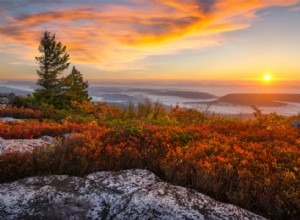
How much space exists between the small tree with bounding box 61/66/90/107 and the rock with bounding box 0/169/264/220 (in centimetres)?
2089

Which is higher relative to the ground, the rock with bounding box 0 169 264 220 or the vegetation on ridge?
the vegetation on ridge

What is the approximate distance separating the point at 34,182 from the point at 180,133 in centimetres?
420

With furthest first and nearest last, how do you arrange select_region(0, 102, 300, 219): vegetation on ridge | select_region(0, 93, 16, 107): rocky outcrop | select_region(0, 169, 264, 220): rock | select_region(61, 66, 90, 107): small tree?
select_region(61, 66, 90, 107): small tree < select_region(0, 93, 16, 107): rocky outcrop < select_region(0, 102, 300, 219): vegetation on ridge < select_region(0, 169, 264, 220): rock

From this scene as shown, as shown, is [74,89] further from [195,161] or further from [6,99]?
[195,161]

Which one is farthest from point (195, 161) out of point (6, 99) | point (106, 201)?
point (6, 99)

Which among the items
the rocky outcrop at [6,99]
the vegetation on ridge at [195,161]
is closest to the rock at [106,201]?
the vegetation on ridge at [195,161]

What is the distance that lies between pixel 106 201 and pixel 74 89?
24.9 metres

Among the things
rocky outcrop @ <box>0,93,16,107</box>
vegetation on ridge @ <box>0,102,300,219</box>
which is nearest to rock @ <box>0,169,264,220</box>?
vegetation on ridge @ <box>0,102,300,219</box>

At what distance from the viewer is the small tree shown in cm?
2698

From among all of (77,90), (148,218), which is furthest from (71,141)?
(77,90)

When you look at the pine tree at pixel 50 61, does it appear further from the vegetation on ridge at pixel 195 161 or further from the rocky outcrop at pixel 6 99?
the vegetation on ridge at pixel 195 161

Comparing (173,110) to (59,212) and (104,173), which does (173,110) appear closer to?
(104,173)

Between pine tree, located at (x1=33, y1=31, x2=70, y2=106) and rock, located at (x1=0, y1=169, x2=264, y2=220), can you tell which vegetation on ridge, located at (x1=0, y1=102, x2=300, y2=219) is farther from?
pine tree, located at (x1=33, y1=31, x2=70, y2=106)

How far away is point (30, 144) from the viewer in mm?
7762
